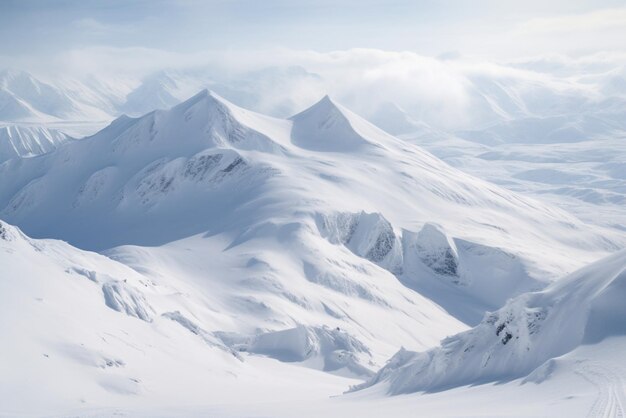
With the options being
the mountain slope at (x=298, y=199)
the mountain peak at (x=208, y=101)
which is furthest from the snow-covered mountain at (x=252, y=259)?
the mountain peak at (x=208, y=101)

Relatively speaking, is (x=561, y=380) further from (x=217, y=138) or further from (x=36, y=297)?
(x=217, y=138)

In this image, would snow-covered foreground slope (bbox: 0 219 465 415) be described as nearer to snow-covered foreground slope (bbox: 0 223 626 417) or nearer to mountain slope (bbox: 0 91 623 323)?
snow-covered foreground slope (bbox: 0 223 626 417)

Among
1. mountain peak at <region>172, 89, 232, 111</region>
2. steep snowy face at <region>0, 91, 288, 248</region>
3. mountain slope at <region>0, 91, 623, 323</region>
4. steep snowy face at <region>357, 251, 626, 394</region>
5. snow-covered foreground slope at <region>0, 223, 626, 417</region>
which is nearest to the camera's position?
snow-covered foreground slope at <region>0, 223, 626, 417</region>

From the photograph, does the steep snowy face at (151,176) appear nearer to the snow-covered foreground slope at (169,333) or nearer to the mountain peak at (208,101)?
the mountain peak at (208,101)

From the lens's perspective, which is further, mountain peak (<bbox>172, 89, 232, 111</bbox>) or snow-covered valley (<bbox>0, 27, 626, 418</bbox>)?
mountain peak (<bbox>172, 89, 232, 111</bbox>)

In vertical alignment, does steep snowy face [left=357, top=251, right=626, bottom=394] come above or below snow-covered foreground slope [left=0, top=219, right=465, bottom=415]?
above

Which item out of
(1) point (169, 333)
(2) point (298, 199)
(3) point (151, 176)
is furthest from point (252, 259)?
(3) point (151, 176)

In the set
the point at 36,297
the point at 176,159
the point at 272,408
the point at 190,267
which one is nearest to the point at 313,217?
the point at 190,267

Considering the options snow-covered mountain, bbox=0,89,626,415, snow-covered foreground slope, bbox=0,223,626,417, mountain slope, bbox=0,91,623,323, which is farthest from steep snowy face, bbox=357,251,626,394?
mountain slope, bbox=0,91,623,323
